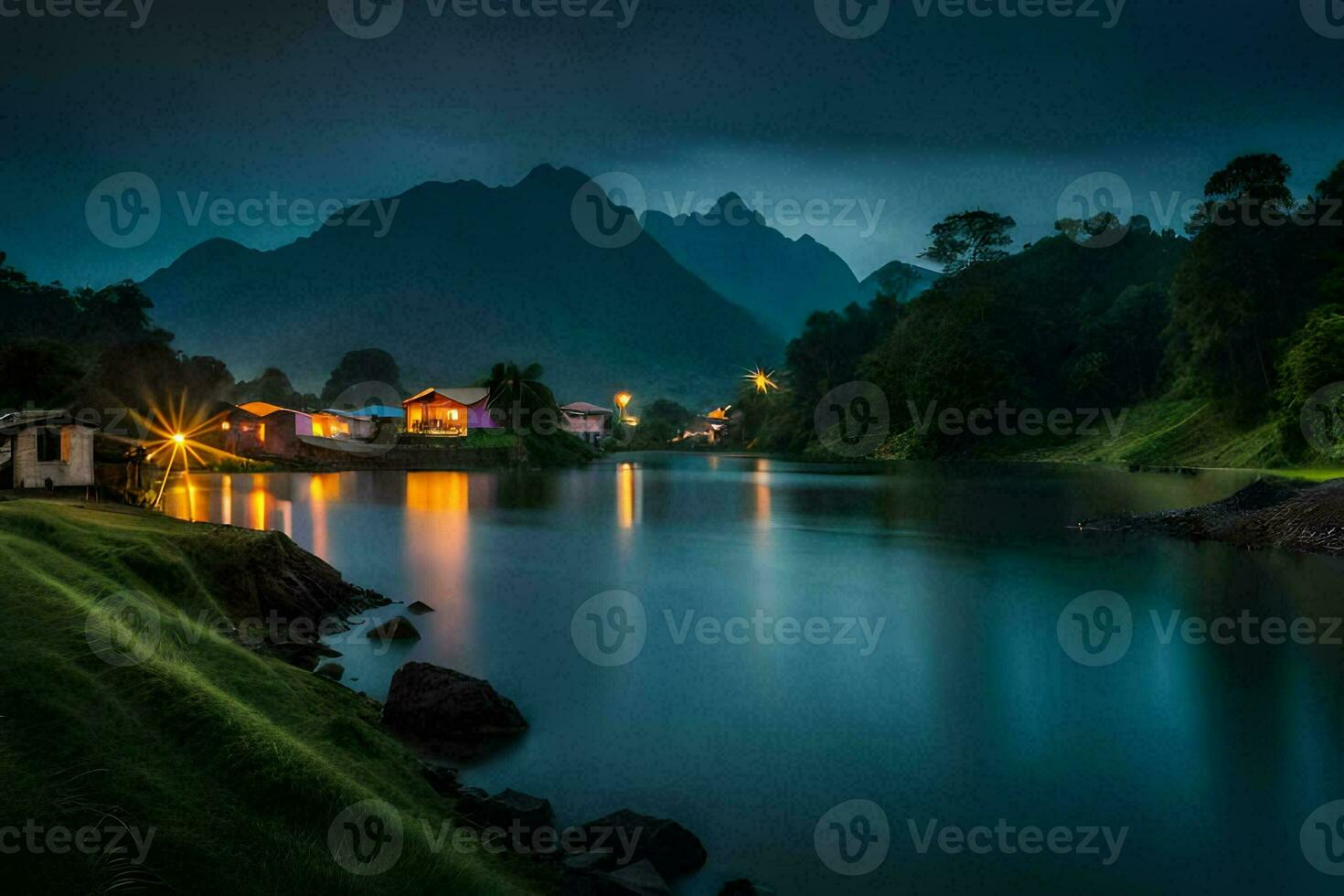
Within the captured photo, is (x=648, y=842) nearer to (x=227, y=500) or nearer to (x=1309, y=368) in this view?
(x=227, y=500)

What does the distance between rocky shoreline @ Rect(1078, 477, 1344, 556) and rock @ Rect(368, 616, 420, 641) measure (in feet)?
94.6

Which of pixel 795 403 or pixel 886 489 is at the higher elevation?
pixel 795 403

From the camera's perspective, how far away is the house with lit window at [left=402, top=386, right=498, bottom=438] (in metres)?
101

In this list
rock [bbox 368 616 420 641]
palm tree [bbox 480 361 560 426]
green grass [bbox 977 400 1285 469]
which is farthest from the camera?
palm tree [bbox 480 361 560 426]

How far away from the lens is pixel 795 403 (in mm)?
148375

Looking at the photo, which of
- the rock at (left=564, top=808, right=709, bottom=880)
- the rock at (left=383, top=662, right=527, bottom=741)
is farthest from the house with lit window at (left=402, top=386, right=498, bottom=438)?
the rock at (left=564, top=808, right=709, bottom=880)

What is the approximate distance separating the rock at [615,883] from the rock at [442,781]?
9.33ft

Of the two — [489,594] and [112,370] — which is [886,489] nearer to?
[489,594]

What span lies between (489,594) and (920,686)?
13.6 metres

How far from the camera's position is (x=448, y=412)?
338 ft

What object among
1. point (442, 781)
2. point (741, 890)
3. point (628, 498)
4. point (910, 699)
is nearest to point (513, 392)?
point (628, 498)

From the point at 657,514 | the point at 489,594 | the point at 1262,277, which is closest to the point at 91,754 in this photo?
the point at 489,594

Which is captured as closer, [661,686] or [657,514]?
[661,686]

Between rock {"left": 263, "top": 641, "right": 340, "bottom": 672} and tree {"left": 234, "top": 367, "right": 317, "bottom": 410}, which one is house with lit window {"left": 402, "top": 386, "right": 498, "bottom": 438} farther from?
rock {"left": 263, "top": 641, "right": 340, "bottom": 672}
